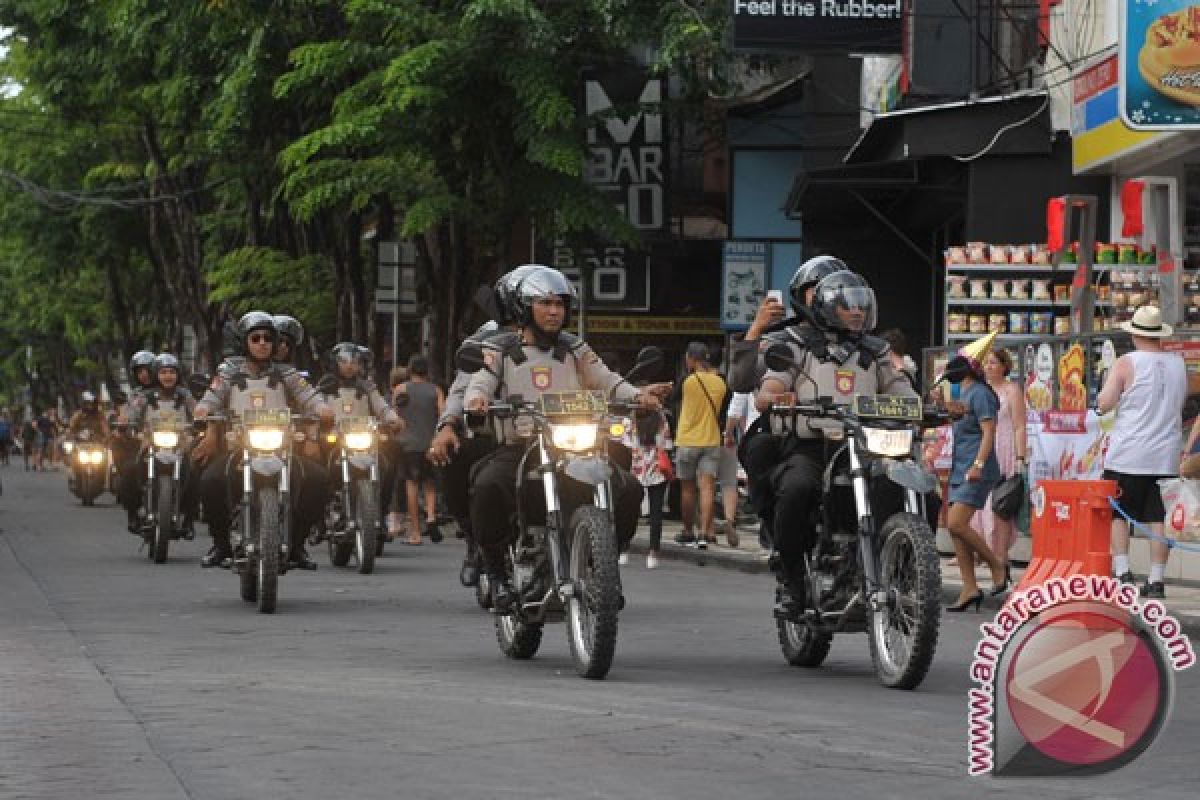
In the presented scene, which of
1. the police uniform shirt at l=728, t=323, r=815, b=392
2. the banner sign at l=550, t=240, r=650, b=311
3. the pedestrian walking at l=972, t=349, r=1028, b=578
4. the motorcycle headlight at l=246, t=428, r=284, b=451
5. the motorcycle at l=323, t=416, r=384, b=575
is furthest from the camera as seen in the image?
the banner sign at l=550, t=240, r=650, b=311

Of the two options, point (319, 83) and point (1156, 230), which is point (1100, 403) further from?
point (319, 83)

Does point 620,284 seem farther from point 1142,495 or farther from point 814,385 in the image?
point 814,385

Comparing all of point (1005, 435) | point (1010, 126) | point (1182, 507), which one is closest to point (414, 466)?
point (1010, 126)

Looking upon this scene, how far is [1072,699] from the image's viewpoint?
Result: 257 inches

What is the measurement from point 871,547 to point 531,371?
2.10m

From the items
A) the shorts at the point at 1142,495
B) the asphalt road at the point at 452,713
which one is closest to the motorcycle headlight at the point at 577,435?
the asphalt road at the point at 452,713

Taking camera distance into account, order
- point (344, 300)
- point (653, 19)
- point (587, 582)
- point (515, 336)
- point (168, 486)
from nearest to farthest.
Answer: point (587, 582) < point (515, 336) < point (168, 486) < point (653, 19) < point (344, 300)

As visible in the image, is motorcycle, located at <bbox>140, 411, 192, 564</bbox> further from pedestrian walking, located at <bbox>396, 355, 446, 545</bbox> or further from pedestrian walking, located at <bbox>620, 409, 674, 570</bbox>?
pedestrian walking, located at <bbox>396, 355, 446, 545</bbox>

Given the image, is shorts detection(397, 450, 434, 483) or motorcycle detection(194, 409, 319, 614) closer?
motorcycle detection(194, 409, 319, 614)

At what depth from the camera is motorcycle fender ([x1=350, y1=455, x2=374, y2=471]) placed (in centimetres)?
2009

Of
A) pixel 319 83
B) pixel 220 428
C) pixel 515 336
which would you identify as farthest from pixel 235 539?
pixel 319 83

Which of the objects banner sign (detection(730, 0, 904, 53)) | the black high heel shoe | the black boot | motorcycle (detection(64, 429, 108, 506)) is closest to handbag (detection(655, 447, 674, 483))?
banner sign (detection(730, 0, 904, 53))

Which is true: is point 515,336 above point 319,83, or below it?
below

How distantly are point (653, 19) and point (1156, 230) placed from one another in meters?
8.69
